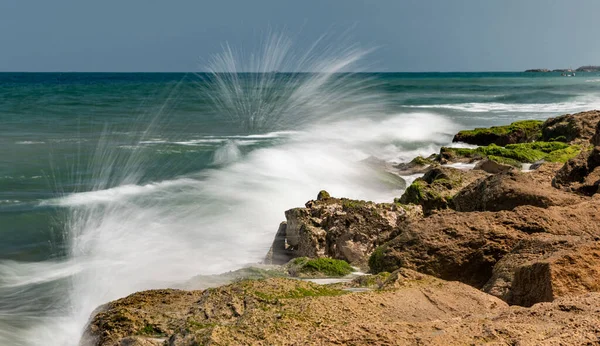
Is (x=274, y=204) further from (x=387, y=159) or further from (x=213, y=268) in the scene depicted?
(x=387, y=159)

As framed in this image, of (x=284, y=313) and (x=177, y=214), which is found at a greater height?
(x=284, y=313)

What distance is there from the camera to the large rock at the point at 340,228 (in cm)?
834

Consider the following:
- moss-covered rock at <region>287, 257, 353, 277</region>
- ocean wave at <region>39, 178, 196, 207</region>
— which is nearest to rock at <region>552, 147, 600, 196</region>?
moss-covered rock at <region>287, 257, 353, 277</region>

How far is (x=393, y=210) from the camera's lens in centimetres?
870

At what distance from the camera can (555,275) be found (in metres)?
4.20

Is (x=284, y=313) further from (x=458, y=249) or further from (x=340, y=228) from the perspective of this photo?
(x=340, y=228)

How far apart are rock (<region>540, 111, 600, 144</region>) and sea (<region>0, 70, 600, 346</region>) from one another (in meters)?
4.64

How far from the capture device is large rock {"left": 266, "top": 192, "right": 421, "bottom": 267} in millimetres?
8336

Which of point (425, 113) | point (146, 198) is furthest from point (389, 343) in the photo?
point (425, 113)

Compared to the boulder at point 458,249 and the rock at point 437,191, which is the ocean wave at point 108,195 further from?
the boulder at point 458,249

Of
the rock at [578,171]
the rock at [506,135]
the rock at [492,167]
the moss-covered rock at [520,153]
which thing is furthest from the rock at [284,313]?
the rock at [506,135]

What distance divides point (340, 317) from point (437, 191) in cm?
661

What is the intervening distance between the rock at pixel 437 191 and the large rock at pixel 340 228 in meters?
0.74

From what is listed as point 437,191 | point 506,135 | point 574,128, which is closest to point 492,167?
point 437,191
